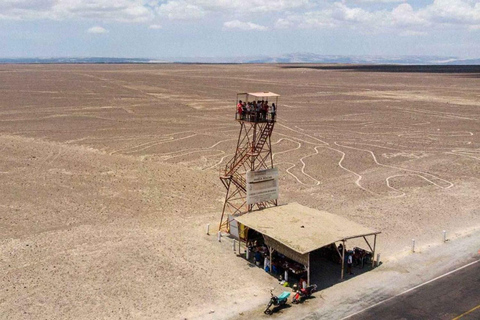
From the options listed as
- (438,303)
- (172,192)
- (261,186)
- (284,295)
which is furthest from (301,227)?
(172,192)

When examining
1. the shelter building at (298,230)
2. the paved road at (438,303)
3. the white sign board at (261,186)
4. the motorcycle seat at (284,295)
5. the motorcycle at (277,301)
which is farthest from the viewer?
the white sign board at (261,186)

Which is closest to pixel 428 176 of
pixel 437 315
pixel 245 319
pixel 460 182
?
pixel 460 182

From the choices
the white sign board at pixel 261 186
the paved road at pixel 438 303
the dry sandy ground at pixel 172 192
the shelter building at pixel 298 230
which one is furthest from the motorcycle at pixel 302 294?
the white sign board at pixel 261 186

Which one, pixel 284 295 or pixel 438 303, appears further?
pixel 438 303

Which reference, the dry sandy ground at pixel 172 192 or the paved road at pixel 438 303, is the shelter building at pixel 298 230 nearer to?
the dry sandy ground at pixel 172 192

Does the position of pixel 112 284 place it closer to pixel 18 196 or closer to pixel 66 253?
pixel 66 253

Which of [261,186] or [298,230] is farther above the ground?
[261,186]

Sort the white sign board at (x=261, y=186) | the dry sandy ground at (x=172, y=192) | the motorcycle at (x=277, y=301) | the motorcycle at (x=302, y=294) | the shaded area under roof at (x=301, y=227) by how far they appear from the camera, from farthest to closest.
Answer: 1. the white sign board at (x=261, y=186)
2. the shaded area under roof at (x=301, y=227)
3. the dry sandy ground at (x=172, y=192)
4. the motorcycle at (x=302, y=294)
5. the motorcycle at (x=277, y=301)

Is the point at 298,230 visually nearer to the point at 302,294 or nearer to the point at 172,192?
the point at 302,294
